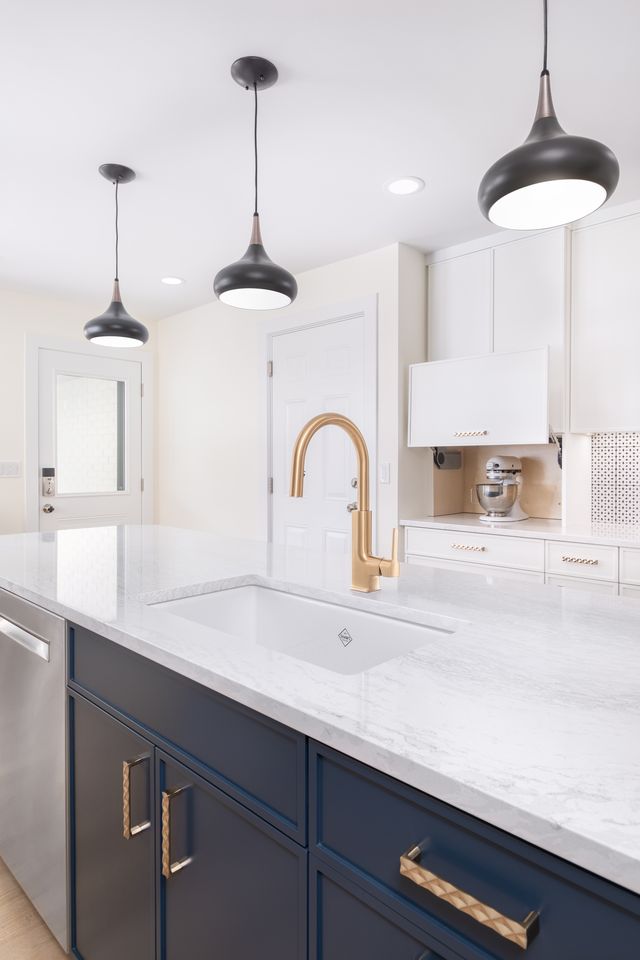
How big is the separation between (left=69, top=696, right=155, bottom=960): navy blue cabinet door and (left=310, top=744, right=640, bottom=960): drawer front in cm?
49

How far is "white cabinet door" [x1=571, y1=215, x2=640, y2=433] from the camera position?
2705 mm

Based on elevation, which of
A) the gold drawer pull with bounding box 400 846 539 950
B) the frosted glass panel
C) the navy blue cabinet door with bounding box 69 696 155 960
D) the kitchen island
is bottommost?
the navy blue cabinet door with bounding box 69 696 155 960

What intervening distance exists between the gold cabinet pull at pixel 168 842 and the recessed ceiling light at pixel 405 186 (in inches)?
97.5

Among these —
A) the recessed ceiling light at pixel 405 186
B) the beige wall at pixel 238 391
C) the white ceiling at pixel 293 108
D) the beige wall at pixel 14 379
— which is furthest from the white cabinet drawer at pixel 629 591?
the beige wall at pixel 14 379

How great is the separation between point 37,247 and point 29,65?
1.64 metres

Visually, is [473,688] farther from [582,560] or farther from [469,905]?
[582,560]

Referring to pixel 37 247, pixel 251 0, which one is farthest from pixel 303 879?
pixel 37 247

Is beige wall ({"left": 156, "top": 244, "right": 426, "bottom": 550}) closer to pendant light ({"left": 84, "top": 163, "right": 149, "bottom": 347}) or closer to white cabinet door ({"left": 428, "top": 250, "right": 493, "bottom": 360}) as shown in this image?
white cabinet door ({"left": 428, "top": 250, "right": 493, "bottom": 360})

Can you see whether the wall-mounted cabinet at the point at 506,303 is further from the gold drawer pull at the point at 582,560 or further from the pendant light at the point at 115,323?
the pendant light at the point at 115,323

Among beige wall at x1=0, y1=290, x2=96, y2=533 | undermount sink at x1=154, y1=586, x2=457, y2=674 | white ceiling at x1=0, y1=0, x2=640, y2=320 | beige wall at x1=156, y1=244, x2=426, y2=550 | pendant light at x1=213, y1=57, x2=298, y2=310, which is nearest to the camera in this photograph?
undermount sink at x1=154, y1=586, x2=457, y2=674

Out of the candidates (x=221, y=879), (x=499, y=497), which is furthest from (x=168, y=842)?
(x=499, y=497)

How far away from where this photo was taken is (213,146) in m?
2.31

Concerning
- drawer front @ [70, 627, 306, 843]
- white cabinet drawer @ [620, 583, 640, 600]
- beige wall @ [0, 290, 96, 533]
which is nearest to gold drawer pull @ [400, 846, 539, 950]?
drawer front @ [70, 627, 306, 843]

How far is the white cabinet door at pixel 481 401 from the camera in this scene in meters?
2.84
